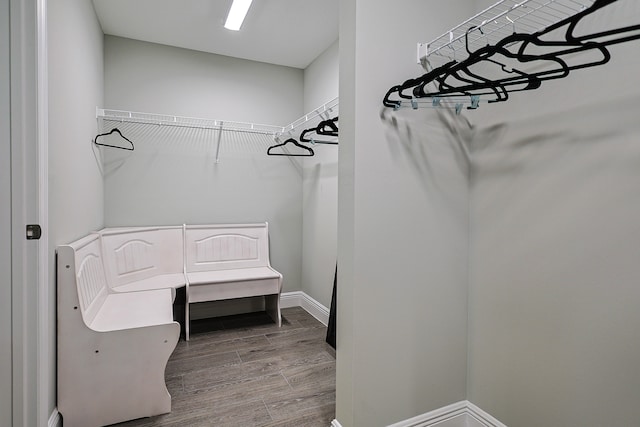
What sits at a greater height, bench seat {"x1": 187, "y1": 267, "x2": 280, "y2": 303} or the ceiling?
the ceiling

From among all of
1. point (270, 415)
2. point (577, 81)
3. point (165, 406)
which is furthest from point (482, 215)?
point (165, 406)

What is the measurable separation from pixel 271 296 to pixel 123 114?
2.25 metres

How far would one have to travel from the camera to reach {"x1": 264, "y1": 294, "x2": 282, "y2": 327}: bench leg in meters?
3.31

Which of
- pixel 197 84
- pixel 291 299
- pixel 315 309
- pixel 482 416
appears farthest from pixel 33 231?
pixel 291 299

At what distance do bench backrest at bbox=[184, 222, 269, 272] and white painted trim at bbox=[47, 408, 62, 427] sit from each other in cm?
161

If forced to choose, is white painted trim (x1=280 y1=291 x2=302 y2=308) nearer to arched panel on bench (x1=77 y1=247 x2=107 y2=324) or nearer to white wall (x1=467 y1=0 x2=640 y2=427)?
arched panel on bench (x1=77 y1=247 x2=107 y2=324)

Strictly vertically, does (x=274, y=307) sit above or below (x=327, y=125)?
below

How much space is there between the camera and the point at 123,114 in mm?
3145

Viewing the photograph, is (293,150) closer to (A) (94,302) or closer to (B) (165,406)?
(A) (94,302)

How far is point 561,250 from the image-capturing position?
1.36 metres

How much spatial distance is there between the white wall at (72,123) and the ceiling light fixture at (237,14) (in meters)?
1.00

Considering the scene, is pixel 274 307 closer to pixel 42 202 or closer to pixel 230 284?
pixel 230 284

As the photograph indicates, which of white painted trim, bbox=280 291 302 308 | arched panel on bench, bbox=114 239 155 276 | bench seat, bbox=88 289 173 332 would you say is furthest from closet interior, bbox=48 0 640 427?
white painted trim, bbox=280 291 302 308

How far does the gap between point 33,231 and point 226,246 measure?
6.70 feet
